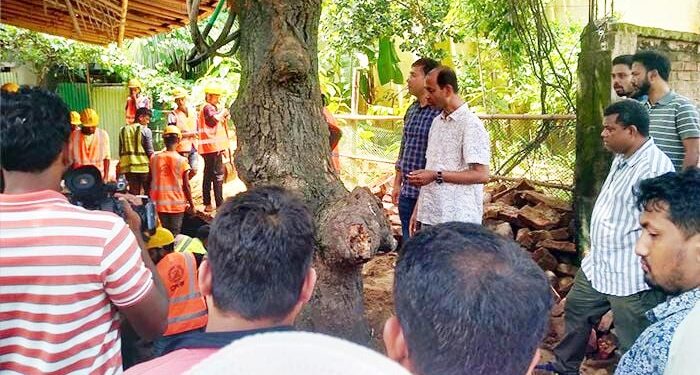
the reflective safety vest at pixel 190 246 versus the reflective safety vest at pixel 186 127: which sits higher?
the reflective safety vest at pixel 186 127

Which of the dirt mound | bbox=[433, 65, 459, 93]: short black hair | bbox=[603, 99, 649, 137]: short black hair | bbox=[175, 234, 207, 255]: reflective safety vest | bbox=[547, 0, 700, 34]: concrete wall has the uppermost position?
bbox=[547, 0, 700, 34]: concrete wall

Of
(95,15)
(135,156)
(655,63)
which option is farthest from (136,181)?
(655,63)

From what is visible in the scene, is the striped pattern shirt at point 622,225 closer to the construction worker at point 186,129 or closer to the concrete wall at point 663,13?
the construction worker at point 186,129

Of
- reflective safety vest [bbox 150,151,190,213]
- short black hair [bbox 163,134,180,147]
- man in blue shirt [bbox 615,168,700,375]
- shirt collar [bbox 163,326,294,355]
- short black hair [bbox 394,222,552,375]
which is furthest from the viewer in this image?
short black hair [bbox 163,134,180,147]

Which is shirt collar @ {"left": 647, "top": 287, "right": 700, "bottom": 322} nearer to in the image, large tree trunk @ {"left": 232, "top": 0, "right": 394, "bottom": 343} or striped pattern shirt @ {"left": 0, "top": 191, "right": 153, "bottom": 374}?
large tree trunk @ {"left": 232, "top": 0, "right": 394, "bottom": 343}

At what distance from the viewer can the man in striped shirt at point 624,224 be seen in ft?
9.66

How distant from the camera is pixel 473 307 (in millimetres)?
1058

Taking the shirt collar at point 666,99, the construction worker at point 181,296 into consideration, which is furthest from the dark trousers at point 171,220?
the shirt collar at point 666,99

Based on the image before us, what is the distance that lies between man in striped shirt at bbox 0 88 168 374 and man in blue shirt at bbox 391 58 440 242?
286cm

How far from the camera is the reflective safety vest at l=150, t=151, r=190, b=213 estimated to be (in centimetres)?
577

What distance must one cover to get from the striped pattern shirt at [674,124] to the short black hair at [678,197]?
1.74 meters

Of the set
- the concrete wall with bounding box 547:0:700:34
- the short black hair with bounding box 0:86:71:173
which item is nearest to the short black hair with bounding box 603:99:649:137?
the short black hair with bounding box 0:86:71:173

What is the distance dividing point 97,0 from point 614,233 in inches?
126

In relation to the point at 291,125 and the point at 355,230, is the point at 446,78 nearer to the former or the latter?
the point at 291,125
